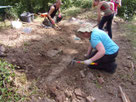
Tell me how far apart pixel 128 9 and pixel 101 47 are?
6406mm

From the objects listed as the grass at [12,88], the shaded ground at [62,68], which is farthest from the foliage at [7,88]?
the shaded ground at [62,68]

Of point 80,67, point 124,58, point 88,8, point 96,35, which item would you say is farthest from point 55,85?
point 88,8

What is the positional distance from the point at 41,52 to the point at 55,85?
143 centimetres

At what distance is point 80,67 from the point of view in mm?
3340

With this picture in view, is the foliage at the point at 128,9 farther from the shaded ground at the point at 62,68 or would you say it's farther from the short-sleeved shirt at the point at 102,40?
the short-sleeved shirt at the point at 102,40

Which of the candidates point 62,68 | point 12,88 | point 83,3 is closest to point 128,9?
point 83,3

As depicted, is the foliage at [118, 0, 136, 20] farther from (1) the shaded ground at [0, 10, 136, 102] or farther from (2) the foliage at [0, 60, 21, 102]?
(2) the foliage at [0, 60, 21, 102]

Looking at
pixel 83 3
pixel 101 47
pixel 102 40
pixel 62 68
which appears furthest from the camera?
pixel 83 3

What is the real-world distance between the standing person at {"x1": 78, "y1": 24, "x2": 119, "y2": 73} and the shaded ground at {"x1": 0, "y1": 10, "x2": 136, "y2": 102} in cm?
22

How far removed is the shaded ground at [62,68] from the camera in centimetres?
266

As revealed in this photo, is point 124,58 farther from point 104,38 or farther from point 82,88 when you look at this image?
point 82,88

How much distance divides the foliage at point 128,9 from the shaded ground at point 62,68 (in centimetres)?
319

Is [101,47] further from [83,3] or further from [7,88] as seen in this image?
[83,3]

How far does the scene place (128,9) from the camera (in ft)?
24.7
